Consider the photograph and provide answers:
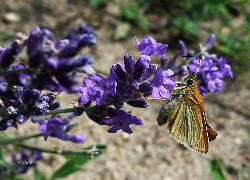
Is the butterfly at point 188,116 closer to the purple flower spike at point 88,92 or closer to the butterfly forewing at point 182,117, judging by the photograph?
the butterfly forewing at point 182,117

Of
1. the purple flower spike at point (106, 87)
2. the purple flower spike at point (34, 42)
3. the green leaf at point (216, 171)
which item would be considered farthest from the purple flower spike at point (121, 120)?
the green leaf at point (216, 171)

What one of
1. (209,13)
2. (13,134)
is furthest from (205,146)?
(209,13)

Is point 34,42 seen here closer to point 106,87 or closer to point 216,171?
point 106,87

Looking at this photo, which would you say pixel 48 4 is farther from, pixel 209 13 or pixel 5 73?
pixel 5 73

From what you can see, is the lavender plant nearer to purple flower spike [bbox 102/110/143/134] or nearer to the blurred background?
purple flower spike [bbox 102/110/143/134]

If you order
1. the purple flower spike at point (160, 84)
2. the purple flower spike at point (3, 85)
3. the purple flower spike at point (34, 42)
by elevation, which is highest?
the purple flower spike at point (160, 84)

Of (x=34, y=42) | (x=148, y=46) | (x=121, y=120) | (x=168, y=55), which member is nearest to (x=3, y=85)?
(x=34, y=42)
